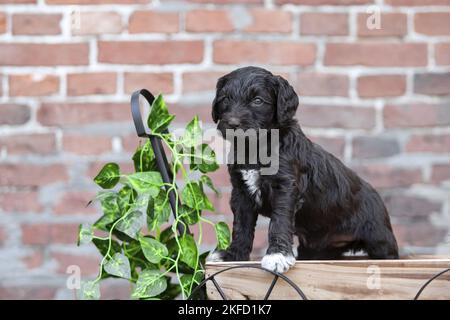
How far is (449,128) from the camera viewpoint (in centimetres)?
213

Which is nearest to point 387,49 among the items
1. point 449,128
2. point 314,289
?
point 449,128

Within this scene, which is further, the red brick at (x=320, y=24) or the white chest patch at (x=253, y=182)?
the red brick at (x=320, y=24)

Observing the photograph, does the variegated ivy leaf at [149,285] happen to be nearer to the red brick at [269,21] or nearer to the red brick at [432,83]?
the red brick at [269,21]

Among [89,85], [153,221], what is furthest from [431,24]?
[153,221]

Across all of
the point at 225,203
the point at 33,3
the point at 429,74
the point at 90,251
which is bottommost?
the point at 90,251

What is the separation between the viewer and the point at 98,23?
2.14 metres

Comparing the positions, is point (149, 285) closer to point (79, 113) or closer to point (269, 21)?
point (79, 113)

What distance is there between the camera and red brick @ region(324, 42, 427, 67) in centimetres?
214

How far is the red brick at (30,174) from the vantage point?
2129 mm

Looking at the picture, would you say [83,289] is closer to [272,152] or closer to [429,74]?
[272,152]

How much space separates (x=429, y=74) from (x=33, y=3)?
1.28 metres

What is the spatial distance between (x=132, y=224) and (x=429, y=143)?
1126 mm

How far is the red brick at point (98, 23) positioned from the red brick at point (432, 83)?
0.96 meters

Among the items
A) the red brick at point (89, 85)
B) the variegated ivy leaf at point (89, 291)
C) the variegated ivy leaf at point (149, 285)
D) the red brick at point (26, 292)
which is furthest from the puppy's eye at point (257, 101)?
the red brick at point (26, 292)
